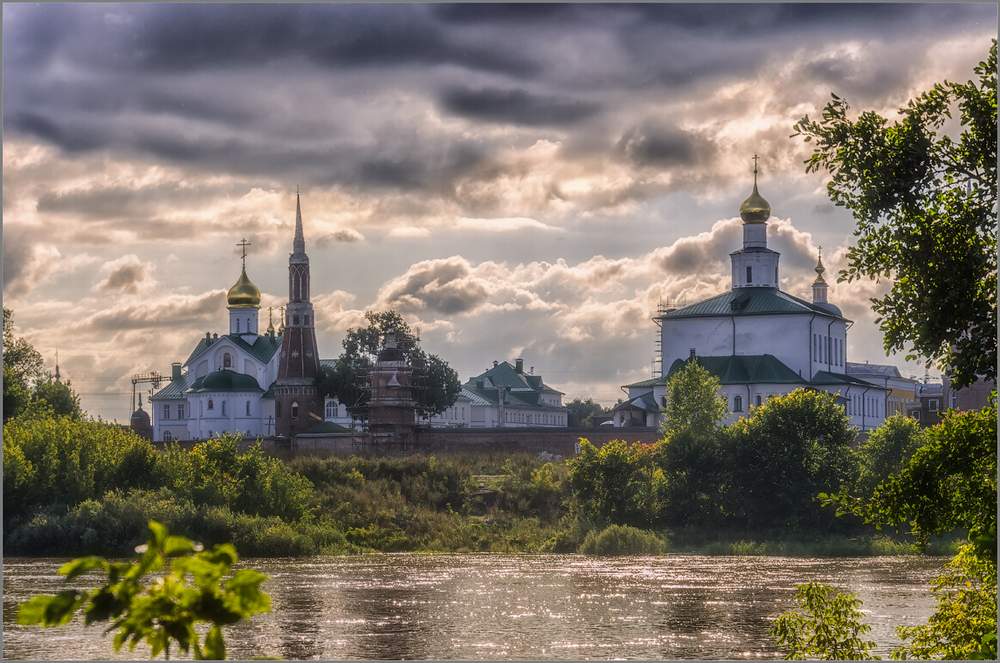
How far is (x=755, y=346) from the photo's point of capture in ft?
244

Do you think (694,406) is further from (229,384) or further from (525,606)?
(229,384)

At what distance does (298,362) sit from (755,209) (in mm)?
26590

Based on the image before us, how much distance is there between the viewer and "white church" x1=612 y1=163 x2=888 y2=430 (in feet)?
234

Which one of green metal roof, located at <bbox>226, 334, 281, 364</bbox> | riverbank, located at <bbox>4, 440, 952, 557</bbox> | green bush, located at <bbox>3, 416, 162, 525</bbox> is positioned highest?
green metal roof, located at <bbox>226, 334, 281, 364</bbox>

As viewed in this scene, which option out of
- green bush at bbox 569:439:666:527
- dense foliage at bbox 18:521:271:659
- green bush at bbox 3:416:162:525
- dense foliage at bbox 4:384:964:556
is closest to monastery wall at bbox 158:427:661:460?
dense foliage at bbox 4:384:964:556

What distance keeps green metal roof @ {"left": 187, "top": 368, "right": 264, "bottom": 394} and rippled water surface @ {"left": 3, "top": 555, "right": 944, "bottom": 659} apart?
49125mm

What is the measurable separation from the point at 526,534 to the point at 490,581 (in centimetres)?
1347

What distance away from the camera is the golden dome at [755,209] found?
3108 inches

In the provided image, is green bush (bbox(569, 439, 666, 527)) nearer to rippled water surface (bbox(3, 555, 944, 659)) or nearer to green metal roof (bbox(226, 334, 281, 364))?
rippled water surface (bbox(3, 555, 944, 659))

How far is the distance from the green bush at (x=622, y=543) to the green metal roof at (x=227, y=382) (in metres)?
47.9

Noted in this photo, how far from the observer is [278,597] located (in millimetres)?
→ 28844

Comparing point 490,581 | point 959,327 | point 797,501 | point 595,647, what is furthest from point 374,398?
point 959,327

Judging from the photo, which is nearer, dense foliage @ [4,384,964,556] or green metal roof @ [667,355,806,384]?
dense foliage @ [4,384,964,556]

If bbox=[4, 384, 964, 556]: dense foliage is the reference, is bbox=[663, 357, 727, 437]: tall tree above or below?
above
